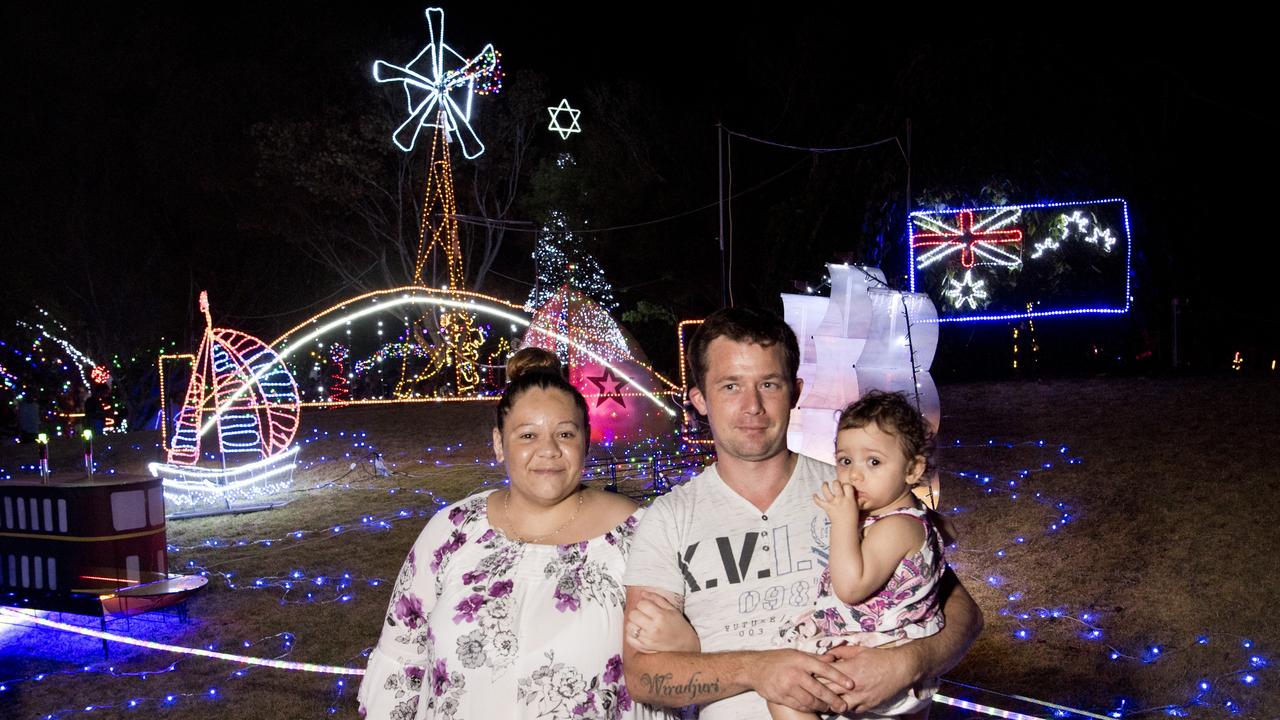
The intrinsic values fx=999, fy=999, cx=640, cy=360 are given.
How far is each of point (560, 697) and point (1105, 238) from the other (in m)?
14.0

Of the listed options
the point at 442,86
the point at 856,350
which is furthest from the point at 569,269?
the point at 856,350

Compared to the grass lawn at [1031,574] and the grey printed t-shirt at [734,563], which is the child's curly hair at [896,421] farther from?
the grass lawn at [1031,574]

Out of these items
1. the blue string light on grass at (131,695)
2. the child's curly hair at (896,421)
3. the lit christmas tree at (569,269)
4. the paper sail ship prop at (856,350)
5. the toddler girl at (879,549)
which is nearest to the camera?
the toddler girl at (879,549)

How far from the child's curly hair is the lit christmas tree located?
24.3 metres

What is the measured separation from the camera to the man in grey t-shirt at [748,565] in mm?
2049

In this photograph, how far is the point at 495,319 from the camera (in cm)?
2669

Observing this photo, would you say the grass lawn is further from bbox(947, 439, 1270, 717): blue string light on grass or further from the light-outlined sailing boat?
the light-outlined sailing boat

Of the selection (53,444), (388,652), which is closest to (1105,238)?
(388,652)

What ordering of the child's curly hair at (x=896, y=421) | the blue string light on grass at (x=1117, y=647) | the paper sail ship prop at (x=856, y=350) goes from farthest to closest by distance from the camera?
the paper sail ship prop at (x=856, y=350), the blue string light on grass at (x=1117, y=647), the child's curly hair at (x=896, y=421)

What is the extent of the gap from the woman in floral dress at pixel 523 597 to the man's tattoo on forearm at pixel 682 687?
84 mm

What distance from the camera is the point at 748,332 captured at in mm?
2320

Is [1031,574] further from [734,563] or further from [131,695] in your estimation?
[131,695]

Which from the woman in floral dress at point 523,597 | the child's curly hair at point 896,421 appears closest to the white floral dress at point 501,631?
the woman in floral dress at point 523,597

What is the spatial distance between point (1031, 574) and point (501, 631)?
17.1 feet
